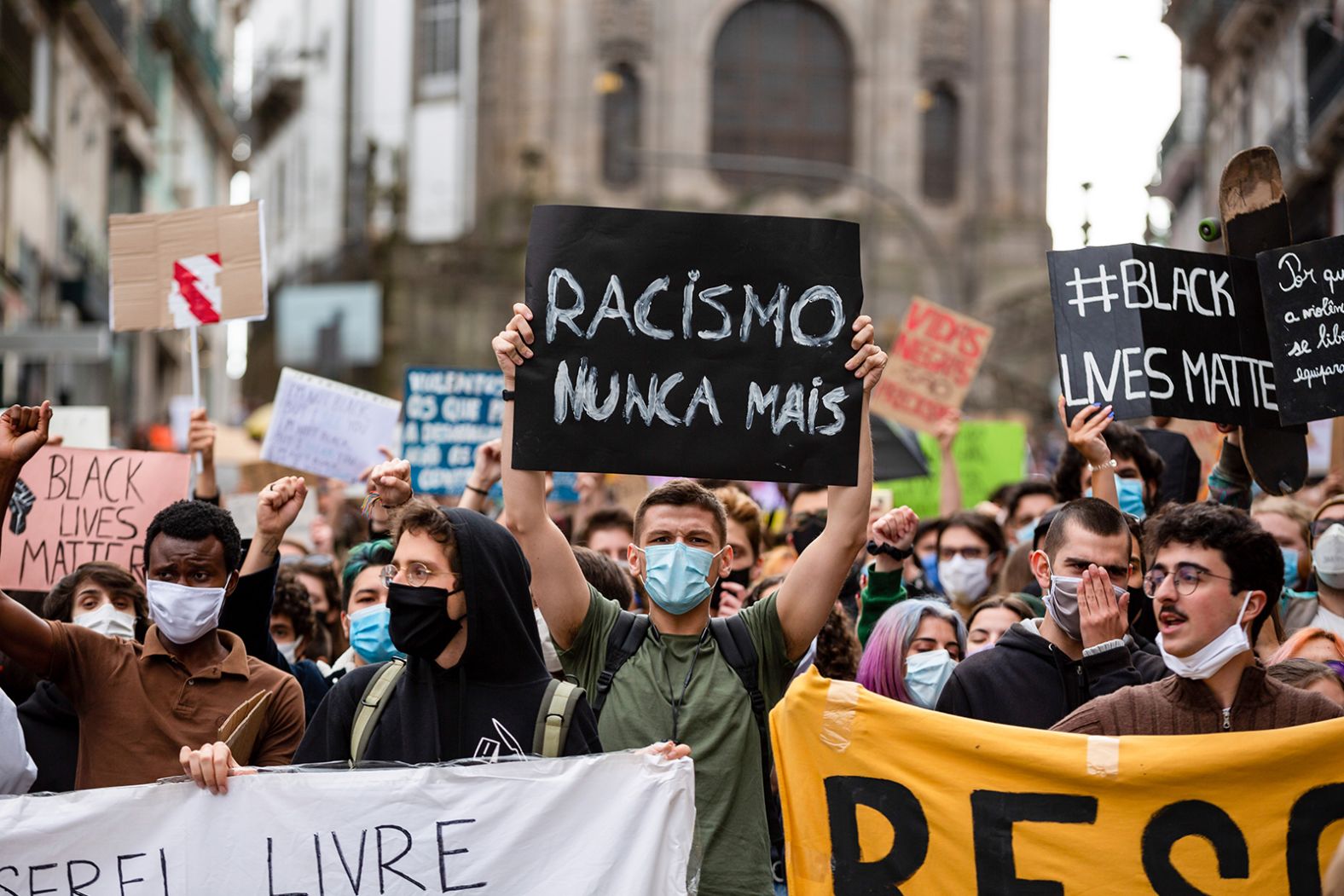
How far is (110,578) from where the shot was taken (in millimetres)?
6117

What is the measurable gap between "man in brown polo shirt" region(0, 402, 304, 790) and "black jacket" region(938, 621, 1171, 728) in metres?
1.61

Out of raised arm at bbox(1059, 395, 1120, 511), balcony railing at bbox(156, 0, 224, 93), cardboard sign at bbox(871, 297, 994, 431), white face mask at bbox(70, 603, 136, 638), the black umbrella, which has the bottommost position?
white face mask at bbox(70, 603, 136, 638)

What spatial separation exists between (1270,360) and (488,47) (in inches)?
1618

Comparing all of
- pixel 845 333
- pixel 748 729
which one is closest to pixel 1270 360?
pixel 845 333

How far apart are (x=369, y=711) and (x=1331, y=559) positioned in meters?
3.22

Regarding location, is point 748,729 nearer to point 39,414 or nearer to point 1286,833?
point 1286,833

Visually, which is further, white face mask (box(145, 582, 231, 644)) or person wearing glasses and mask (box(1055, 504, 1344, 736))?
white face mask (box(145, 582, 231, 644))

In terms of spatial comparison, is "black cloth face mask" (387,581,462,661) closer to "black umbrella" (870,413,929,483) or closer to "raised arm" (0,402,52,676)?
"raised arm" (0,402,52,676)

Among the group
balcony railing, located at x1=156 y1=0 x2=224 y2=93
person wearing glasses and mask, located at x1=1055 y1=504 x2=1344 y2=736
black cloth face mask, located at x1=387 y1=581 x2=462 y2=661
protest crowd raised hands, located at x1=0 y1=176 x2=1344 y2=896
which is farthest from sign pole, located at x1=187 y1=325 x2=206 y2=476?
balcony railing, located at x1=156 y1=0 x2=224 y2=93

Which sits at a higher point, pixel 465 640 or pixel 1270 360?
pixel 1270 360

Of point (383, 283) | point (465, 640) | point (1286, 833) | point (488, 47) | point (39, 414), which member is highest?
point (488, 47)

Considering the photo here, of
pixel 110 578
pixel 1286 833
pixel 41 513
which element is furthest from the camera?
pixel 41 513

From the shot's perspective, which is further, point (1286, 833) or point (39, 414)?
point (39, 414)

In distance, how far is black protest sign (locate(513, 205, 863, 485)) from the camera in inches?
198
